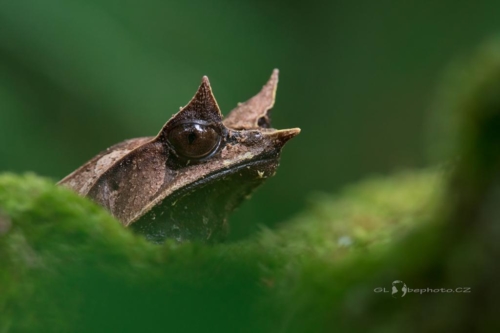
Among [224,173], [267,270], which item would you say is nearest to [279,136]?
[224,173]

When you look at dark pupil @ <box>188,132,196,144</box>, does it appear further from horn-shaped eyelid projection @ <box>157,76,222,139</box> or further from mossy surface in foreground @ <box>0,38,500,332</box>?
mossy surface in foreground @ <box>0,38,500,332</box>

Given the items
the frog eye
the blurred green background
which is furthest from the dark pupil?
the blurred green background

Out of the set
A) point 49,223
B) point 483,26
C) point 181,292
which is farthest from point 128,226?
point 483,26

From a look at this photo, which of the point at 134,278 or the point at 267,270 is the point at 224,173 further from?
the point at 134,278

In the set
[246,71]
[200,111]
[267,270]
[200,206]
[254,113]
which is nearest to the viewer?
[267,270]

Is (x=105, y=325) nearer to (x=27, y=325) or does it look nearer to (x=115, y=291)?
(x=115, y=291)
